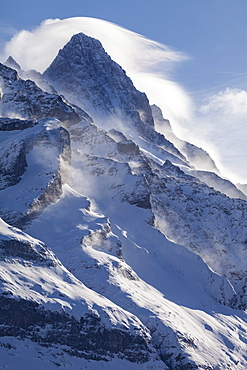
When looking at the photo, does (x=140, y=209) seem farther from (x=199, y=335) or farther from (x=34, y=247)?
(x=34, y=247)

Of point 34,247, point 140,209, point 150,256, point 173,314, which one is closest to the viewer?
point 34,247

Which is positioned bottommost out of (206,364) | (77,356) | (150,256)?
(77,356)

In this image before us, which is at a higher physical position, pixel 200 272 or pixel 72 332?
pixel 200 272

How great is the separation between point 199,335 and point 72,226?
33.6 m

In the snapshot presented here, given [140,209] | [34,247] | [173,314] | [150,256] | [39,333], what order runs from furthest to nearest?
[140,209] → [150,256] → [173,314] → [34,247] → [39,333]

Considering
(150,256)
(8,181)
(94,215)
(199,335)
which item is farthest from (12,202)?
(199,335)

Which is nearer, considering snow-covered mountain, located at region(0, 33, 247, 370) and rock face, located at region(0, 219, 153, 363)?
rock face, located at region(0, 219, 153, 363)

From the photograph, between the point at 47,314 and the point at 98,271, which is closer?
the point at 47,314

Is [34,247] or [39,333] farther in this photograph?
[34,247]

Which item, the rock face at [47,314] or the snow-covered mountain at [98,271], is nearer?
the rock face at [47,314]

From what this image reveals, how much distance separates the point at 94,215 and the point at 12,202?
19.2m

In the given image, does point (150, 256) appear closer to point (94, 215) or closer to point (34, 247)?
point (94, 215)

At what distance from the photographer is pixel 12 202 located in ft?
463

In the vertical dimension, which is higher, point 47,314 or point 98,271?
point 98,271
